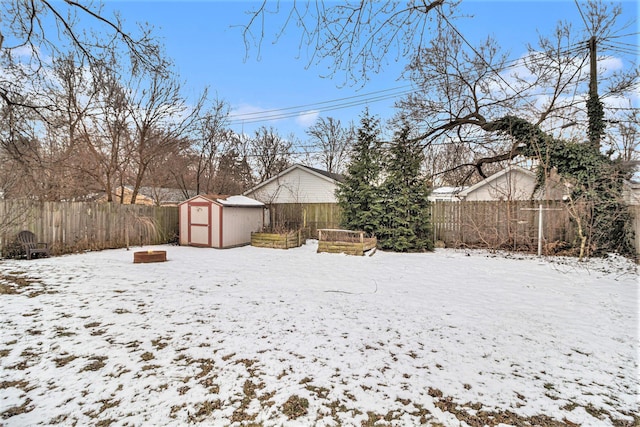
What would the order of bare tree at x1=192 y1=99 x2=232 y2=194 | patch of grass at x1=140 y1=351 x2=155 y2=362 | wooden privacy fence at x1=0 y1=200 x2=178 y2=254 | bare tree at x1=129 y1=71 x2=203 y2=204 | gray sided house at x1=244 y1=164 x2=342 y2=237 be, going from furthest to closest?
bare tree at x1=192 y1=99 x2=232 y2=194
gray sided house at x1=244 y1=164 x2=342 y2=237
bare tree at x1=129 y1=71 x2=203 y2=204
wooden privacy fence at x1=0 y1=200 x2=178 y2=254
patch of grass at x1=140 y1=351 x2=155 y2=362

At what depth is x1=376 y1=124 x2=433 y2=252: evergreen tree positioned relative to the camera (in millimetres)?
10349

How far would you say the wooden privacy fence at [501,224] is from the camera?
9.52m

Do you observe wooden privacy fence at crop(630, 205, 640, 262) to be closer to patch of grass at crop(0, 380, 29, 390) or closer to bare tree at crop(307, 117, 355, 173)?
patch of grass at crop(0, 380, 29, 390)

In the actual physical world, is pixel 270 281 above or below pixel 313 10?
below

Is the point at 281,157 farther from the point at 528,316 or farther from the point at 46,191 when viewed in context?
the point at 528,316

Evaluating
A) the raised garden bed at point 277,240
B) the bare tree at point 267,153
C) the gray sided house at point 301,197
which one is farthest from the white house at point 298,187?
the bare tree at point 267,153

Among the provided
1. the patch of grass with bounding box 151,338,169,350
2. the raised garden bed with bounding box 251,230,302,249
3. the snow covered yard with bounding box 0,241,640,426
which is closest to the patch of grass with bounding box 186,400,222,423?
the snow covered yard with bounding box 0,241,640,426

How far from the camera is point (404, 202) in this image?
10344 millimetres

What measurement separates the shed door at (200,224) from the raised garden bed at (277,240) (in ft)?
5.49

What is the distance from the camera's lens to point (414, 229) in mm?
10492

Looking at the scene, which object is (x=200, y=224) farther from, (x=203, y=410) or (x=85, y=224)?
(x=203, y=410)

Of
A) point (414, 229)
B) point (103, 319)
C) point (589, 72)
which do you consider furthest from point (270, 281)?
point (589, 72)

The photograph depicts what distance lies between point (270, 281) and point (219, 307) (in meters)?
1.67

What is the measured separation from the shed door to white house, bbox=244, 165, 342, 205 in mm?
5660
